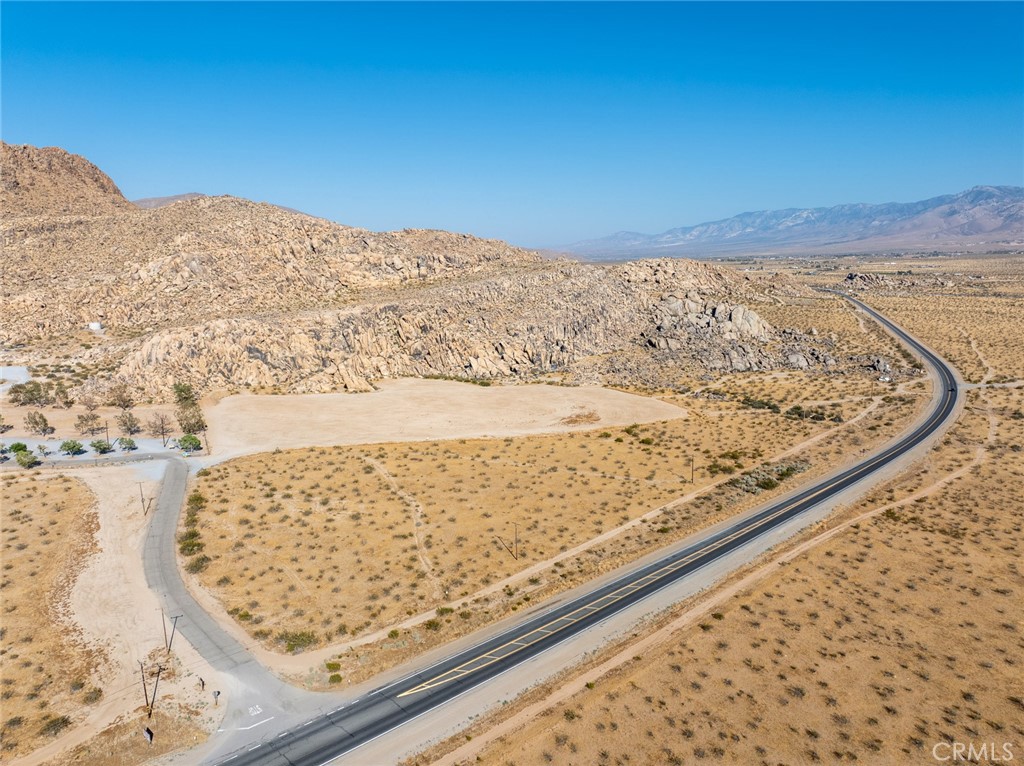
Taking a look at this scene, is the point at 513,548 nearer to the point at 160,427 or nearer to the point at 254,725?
the point at 254,725

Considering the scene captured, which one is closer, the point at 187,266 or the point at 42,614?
the point at 42,614

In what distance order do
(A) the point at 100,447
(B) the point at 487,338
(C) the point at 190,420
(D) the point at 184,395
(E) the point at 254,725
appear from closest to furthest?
(E) the point at 254,725 < (A) the point at 100,447 < (C) the point at 190,420 < (D) the point at 184,395 < (B) the point at 487,338

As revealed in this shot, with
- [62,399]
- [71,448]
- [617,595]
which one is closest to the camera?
[617,595]

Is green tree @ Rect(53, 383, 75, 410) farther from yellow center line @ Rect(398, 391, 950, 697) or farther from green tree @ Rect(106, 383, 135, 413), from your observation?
yellow center line @ Rect(398, 391, 950, 697)

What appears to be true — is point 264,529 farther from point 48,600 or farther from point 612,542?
point 612,542

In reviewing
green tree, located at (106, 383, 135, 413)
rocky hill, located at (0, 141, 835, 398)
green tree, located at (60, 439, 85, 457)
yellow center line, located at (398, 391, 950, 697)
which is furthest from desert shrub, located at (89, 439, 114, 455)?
yellow center line, located at (398, 391, 950, 697)

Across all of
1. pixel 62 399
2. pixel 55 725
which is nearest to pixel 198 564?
pixel 55 725
